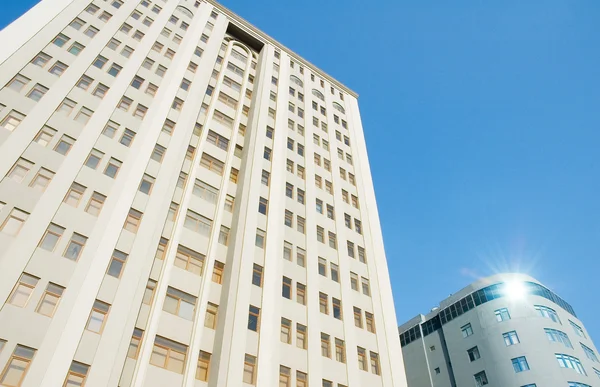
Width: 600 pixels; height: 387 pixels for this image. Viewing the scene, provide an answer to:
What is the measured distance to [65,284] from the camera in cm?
1795

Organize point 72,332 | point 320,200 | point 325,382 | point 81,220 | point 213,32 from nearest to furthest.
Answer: point 72,332, point 81,220, point 325,382, point 320,200, point 213,32

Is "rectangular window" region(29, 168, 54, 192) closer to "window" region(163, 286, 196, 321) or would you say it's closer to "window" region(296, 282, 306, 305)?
"window" region(163, 286, 196, 321)

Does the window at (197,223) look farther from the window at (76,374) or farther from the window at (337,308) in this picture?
→ the window at (76,374)

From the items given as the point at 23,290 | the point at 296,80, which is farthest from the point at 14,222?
the point at 296,80

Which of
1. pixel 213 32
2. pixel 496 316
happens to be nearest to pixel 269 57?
pixel 213 32

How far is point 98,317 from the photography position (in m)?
17.9

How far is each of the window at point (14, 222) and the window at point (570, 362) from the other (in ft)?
156

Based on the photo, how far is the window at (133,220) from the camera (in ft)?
70.4

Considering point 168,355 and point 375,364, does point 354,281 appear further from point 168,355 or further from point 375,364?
point 168,355

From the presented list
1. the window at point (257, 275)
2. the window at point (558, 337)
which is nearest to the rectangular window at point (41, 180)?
the window at point (257, 275)

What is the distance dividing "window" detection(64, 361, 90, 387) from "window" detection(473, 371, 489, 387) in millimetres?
41964

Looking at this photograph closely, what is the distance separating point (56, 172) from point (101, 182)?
2156 mm

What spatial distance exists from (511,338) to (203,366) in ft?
124

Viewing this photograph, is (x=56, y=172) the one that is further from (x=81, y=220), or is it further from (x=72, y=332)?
(x=72, y=332)
